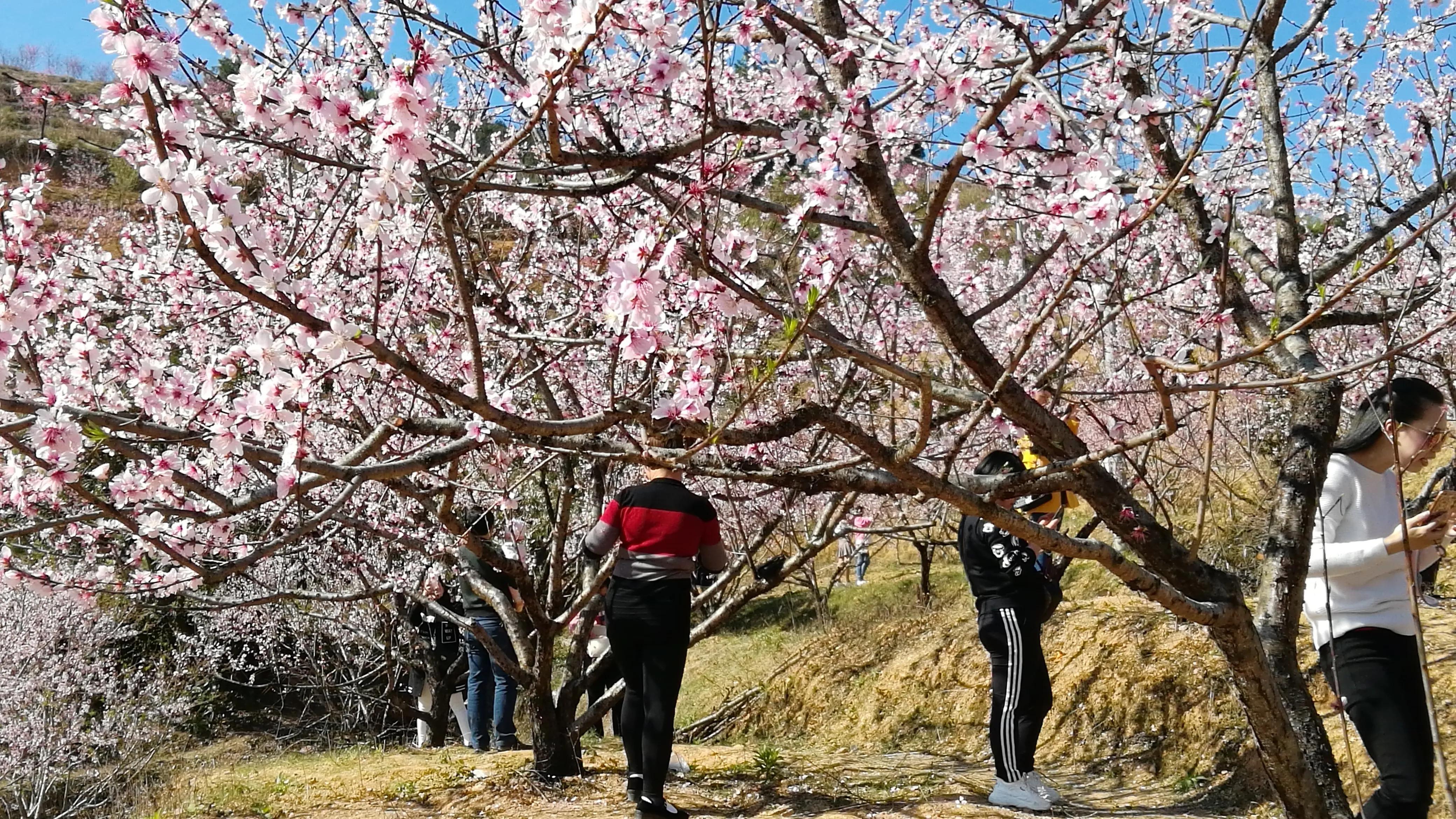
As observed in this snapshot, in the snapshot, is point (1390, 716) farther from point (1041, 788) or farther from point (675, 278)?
point (675, 278)

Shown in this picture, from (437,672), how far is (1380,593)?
6962 millimetres

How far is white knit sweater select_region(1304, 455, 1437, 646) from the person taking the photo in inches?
101

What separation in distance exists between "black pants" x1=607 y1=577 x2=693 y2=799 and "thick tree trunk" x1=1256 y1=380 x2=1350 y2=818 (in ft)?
6.30

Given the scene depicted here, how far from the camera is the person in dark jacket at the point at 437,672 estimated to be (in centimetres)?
741

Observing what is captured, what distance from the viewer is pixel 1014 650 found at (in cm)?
408

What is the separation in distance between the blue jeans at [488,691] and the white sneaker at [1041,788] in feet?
9.65

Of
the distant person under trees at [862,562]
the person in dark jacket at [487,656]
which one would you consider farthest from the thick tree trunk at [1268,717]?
the distant person under trees at [862,562]

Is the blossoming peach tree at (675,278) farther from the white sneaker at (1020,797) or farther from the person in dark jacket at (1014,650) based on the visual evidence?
the white sneaker at (1020,797)

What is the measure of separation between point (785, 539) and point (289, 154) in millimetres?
11035

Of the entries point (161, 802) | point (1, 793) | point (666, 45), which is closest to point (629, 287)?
point (666, 45)

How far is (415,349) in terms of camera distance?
5973 mm

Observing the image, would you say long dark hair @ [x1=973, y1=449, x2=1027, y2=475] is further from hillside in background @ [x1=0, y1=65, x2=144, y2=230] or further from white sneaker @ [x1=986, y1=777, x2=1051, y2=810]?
hillside in background @ [x1=0, y1=65, x2=144, y2=230]

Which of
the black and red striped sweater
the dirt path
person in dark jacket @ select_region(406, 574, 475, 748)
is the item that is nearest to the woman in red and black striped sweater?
the black and red striped sweater

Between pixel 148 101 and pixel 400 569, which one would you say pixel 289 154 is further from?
pixel 400 569
